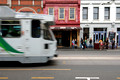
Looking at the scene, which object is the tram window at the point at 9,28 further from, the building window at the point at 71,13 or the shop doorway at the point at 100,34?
the shop doorway at the point at 100,34

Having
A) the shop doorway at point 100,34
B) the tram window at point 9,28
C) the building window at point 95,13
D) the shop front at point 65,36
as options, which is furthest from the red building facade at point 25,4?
the tram window at point 9,28

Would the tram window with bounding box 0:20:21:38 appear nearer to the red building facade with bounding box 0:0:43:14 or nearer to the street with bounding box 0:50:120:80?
the street with bounding box 0:50:120:80

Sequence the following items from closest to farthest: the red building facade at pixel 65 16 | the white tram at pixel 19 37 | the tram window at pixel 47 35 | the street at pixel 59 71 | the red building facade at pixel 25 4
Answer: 1. the street at pixel 59 71
2. the white tram at pixel 19 37
3. the tram window at pixel 47 35
4. the red building facade at pixel 25 4
5. the red building facade at pixel 65 16

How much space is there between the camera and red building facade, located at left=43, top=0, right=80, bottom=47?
80.5ft

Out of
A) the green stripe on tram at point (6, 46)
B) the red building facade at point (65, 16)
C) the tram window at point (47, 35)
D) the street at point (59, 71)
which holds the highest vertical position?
the red building facade at point (65, 16)

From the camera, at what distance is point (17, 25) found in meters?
8.19

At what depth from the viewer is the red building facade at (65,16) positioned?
2455cm

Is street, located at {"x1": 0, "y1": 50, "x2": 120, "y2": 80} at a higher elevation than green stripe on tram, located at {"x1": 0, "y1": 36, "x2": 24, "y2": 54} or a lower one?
lower

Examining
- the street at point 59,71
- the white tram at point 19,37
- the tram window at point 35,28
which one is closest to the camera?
the street at point 59,71

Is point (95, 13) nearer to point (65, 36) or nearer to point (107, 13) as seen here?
point (107, 13)

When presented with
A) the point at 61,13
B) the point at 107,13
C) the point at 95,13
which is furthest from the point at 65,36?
the point at 107,13

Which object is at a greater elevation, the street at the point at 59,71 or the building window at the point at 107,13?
the building window at the point at 107,13

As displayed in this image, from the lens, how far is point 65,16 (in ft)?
81.1

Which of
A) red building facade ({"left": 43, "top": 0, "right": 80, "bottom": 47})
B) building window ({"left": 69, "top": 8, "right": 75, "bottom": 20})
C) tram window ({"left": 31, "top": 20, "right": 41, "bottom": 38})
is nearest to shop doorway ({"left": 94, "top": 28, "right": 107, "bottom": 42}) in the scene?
red building facade ({"left": 43, "top": 0, "right": 80, "bottom": 47})
